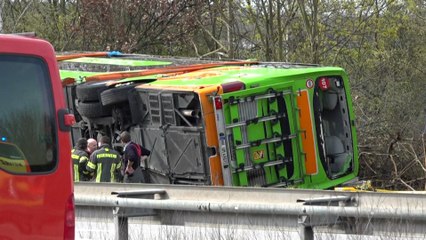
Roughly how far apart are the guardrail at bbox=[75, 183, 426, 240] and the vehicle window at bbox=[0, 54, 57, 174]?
2011 mm

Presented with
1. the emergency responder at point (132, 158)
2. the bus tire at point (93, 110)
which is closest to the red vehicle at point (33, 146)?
the emergency responder at point (132, 158)

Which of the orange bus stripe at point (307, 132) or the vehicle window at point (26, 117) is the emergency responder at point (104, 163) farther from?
the vehicle window at point (26, 117)

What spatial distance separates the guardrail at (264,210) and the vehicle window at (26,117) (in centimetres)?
201

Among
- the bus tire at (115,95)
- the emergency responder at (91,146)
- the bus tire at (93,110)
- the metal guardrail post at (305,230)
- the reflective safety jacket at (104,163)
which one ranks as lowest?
the metal guardrail post at (305,230)

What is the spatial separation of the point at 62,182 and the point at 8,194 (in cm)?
45

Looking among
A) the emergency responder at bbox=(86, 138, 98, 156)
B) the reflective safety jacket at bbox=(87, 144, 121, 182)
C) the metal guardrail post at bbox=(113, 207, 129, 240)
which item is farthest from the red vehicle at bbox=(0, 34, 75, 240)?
the emergency responder at bbox=(86, 138, 98, 156)

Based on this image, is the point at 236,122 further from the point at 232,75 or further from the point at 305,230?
the point at 305,230

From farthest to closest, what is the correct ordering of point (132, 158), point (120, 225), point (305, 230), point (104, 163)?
1. point (132, 158)
2. point (104, 163)
3. point (120, 225)
4. point (305, 230)

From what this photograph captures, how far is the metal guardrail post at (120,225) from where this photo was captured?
24.8 ft

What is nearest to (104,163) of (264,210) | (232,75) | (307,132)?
(232,75)

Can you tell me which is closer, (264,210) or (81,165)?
(264,210)

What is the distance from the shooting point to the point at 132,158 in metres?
13.1

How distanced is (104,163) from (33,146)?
7.07m

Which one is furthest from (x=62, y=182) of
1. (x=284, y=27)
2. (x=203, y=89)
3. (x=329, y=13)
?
(x=329, y=13)
